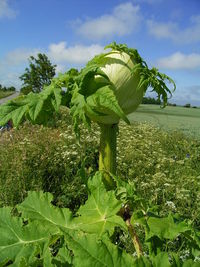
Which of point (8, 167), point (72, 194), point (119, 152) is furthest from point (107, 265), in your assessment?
point (119, 152)

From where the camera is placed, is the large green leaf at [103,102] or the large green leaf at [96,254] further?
the large green leaf at [103,102]

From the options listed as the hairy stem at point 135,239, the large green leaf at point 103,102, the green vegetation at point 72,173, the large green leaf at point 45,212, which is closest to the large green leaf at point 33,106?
the large green leaf at point 103,102

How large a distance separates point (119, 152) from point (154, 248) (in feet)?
14.0

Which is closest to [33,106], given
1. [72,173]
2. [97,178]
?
[97,178]

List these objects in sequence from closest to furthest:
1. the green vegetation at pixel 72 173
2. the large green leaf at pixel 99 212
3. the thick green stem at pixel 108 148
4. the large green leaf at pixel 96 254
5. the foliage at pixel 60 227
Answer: the large green leaf at pixel 96 254, the foliage at pixel 60 227, the large green leaf at pixel 99 212, the thick green stem at pixel 108 148, the green vegetation at pixel 72 173

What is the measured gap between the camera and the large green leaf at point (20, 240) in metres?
0.95

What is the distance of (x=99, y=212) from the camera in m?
1.11

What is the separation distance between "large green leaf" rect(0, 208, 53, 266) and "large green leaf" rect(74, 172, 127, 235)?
13 centimetres

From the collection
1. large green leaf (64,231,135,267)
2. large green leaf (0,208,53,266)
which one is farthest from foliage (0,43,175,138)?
large green leaf (64,231,135,267)

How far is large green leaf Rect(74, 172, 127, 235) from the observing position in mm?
1022

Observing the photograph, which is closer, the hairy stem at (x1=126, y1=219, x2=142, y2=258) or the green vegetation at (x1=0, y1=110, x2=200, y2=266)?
the hairy stem at (x1=126, y1=219, x2=142, y2=258)

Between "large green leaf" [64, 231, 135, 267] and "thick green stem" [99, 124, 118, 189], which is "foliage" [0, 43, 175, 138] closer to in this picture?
A: "thick green stem" [99, 124, 118, 189]

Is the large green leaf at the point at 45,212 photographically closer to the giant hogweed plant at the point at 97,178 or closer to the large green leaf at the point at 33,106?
the giant hogweed plant at the point at 97,178

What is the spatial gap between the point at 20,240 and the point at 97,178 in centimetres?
34
